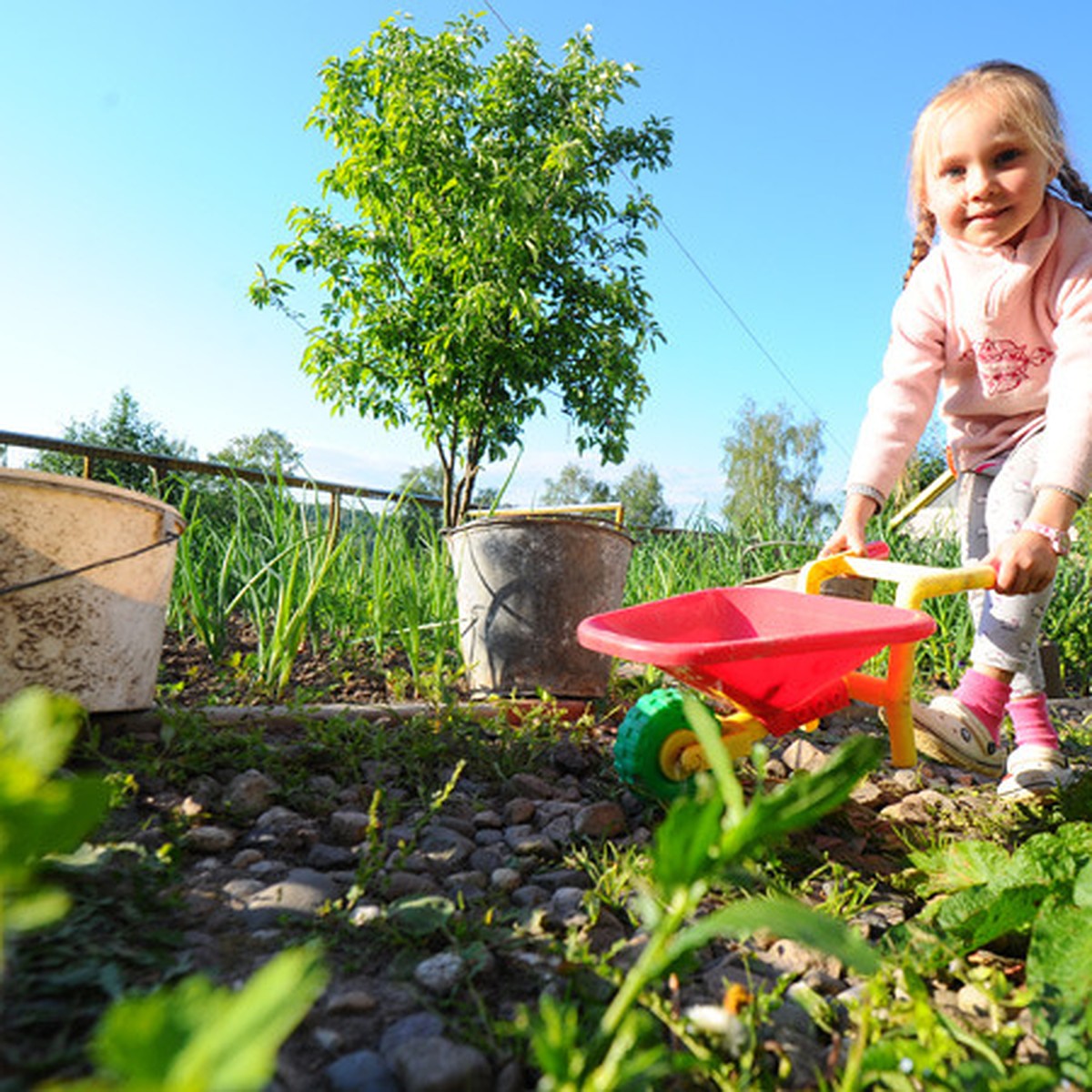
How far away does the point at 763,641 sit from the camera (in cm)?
147

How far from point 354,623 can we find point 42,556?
1.49 metres

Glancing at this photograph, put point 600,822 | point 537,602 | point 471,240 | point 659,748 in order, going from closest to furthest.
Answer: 1. point 600,822
2. point 659,748
3. point 537,602
4. point 471,240

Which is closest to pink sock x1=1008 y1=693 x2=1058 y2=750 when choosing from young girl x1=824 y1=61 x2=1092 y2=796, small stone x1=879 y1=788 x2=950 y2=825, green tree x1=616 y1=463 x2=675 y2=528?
young girl x1=824 y1=61 x2=1092 y2=796

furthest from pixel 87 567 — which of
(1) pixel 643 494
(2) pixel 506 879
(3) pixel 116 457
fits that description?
(1) pixel 643 494

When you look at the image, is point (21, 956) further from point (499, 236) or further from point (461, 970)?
point (499, 236)

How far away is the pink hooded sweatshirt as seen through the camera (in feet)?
6.36

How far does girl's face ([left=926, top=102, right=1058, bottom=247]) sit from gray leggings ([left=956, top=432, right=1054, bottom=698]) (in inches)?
20.6

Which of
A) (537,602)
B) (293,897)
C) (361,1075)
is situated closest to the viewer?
(361,1075)

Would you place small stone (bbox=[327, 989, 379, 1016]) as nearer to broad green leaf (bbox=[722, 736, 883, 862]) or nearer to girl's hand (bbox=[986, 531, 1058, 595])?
broad green leaf (bbox=[722, 736, 883, 862])

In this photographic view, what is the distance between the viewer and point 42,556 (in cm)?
172

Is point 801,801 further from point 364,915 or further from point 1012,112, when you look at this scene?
point 1012,112

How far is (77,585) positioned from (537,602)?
1.28 metres

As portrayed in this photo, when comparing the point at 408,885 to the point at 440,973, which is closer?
the point at 440,973

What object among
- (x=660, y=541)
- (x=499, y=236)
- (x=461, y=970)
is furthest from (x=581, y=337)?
(x=461, y=970)
